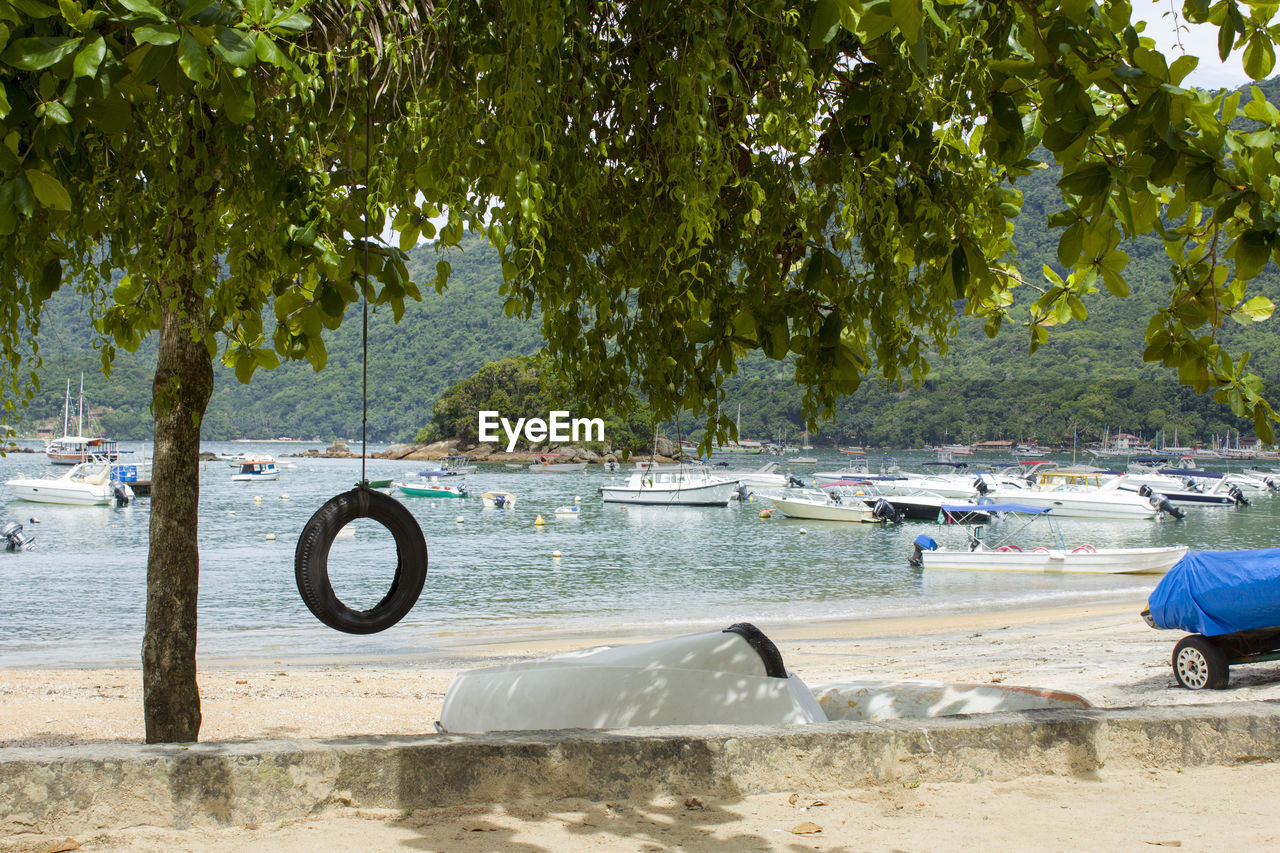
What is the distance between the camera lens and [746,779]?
3.23 m

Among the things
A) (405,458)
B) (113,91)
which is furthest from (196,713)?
(405,458)

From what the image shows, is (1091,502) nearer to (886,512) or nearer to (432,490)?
(886,512)

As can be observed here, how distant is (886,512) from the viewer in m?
41.1

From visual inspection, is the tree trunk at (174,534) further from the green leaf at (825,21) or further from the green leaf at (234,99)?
the green leaf at (825,21)

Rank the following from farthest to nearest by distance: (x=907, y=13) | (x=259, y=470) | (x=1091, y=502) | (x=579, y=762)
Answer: (x=259, y=470) < (x=1091, y=502) < (x=579, y=762) < (x=907, y=13)

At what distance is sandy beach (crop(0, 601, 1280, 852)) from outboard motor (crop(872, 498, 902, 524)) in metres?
20.3

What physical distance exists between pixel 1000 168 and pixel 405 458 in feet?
347

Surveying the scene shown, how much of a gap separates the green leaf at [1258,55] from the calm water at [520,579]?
15.7m

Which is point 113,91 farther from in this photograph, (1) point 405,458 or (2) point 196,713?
(1) point 405,458

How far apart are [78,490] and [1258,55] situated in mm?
55362

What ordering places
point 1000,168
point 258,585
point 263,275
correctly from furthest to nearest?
point 258,585
point 263,275
point 1000,168

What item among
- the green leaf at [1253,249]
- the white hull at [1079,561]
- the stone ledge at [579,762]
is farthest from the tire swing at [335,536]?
the white hull at [1079,561]

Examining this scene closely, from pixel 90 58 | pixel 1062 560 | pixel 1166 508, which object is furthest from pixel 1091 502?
pixel 90 58

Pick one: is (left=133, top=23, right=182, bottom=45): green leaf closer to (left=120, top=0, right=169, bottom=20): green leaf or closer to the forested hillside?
(left=120, top=0, right=169, bottom=20): green leaf
